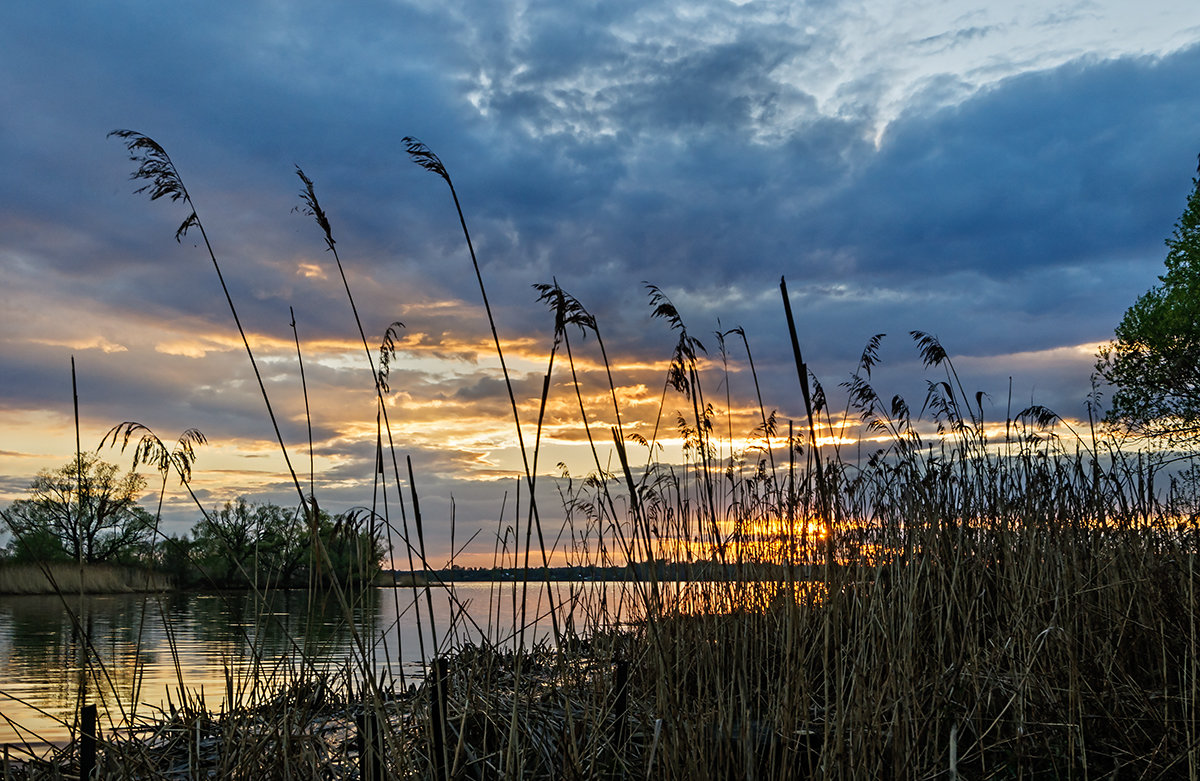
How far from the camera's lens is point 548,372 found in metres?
2.21

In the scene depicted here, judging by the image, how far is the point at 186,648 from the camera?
11406 mm

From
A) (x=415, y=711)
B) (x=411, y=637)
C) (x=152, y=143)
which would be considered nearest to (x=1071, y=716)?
(x=415, y=711)

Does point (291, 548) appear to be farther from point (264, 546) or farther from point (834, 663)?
point (834, 663)

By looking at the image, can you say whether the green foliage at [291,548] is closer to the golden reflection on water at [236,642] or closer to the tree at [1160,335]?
the golden reflection on water at [236,642]

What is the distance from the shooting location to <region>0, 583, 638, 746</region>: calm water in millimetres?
2955

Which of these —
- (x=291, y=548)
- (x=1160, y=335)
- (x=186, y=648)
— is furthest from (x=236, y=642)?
(x=1160, y=335)

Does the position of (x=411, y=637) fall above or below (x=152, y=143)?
below

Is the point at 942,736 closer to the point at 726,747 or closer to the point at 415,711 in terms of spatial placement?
the point at 726,747

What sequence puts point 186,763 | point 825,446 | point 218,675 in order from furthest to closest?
point 218,675
point 825,446
point 186,763

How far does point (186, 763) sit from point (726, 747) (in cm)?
285

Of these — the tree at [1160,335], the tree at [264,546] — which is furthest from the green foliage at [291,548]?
the tree at [1160,335]

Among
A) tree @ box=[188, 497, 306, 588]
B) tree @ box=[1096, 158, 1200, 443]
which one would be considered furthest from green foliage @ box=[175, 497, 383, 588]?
tree @ box=[1096, 158, 1200, 443]

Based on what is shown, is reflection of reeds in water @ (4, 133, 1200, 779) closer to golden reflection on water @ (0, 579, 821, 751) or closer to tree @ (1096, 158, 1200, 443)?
golden reflection on water @ (0, 579, 821, 751)

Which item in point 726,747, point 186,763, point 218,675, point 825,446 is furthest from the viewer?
point 218,675
